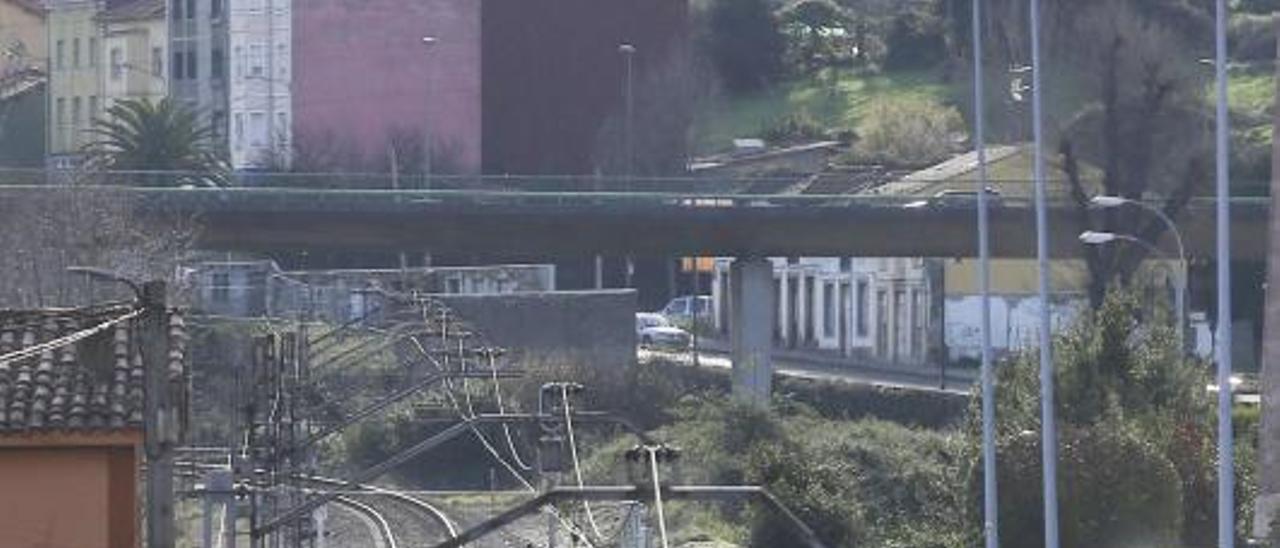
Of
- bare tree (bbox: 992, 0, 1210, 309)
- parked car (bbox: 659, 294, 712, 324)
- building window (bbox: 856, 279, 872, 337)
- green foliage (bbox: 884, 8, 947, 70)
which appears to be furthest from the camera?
green foliage (bbox: 884, 8, 947, 70)

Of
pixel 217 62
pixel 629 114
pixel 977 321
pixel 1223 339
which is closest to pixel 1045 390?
pixel 1223 339

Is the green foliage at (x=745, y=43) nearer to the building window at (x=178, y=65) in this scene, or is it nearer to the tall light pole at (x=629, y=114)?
the tall light pole at (x=629, y=114)

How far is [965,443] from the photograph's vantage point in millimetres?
53094

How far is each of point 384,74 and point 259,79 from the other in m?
3.50

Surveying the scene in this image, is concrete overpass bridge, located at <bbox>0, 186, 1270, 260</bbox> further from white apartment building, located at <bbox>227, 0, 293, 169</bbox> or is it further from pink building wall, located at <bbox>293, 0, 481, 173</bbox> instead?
white apartment building, located at <bbox>227, 0, 293, 169</bbox>

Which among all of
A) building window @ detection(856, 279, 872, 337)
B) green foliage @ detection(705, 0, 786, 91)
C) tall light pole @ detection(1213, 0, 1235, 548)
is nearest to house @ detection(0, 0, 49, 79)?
green foliage @ detection(705, 0, 786, 91)

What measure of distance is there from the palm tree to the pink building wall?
1105 cm

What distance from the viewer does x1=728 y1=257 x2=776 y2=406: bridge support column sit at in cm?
8438

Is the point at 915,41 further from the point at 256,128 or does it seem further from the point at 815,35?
the point at 256,128

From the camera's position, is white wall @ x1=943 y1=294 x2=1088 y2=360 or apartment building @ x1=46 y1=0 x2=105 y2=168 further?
apartment building @ x1=46 y1=0 x2=105 y2=168

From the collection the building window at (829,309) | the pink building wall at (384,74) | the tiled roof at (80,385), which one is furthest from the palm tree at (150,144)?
the tiled roof at (80,385)

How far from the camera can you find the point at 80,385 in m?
34.6

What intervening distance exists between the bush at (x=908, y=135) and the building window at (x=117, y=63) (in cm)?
2197

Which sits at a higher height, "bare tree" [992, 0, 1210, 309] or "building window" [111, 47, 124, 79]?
"building window" [111, 47, 124, 79]
